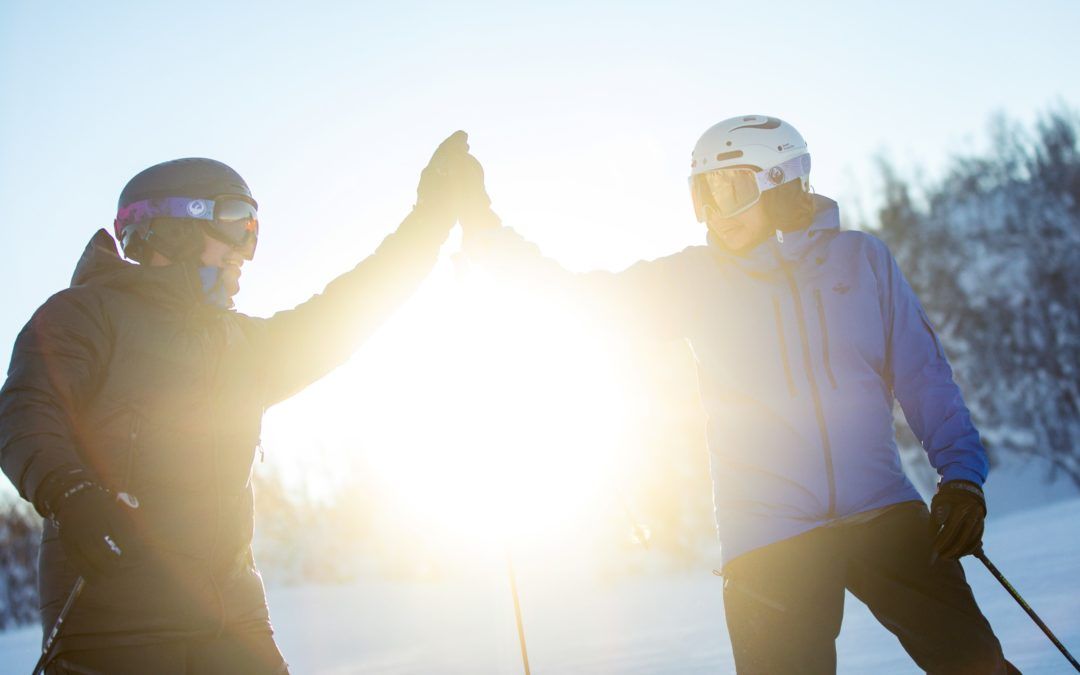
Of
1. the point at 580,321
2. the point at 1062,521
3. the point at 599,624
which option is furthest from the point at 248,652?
the point at 1062,521

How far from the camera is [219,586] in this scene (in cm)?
273

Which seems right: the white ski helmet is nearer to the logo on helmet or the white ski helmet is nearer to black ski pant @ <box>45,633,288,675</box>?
the logo on helmet

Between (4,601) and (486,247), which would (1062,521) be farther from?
(4,601)

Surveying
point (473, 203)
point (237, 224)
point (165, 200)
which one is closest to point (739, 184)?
point (473, 203)

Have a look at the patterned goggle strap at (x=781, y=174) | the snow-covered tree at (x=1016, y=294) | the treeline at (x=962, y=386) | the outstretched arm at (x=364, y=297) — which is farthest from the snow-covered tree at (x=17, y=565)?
the snow-covered tree at (x=1016, y=294)

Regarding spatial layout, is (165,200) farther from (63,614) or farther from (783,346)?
(783,346)

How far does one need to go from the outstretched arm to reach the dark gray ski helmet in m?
0.41

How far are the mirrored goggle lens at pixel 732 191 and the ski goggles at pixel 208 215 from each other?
5.30ft

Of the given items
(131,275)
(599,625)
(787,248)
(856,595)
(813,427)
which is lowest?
(599,625)

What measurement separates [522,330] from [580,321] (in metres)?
0.46

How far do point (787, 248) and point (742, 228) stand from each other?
0.79 ft

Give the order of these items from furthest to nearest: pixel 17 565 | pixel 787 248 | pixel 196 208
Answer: pixel 17 565 → pixel 196 208 → pixel 787 248

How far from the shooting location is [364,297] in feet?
11.9

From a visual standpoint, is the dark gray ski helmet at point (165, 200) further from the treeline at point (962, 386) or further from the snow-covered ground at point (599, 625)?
the treeline at point (962, 386)
